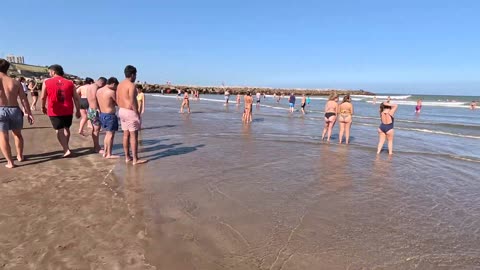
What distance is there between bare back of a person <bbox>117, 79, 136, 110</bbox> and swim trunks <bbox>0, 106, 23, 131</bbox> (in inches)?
70.3

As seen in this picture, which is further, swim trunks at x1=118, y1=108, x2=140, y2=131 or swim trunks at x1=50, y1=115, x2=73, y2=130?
swim trunks at x1=50, y1=115, x2=73, y2=130

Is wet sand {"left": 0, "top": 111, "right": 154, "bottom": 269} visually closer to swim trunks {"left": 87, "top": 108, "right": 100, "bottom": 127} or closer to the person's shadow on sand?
the person's shadow on sand

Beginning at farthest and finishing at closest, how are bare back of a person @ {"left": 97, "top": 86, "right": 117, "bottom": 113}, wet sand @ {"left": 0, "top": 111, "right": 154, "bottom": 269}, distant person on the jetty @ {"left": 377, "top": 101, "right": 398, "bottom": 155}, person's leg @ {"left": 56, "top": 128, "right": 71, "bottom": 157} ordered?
distant person on the jetty @ {"left": 377, "top": 101, "right": 398, "bottom": 155}, bare back of a person @ {"left": 97, "top": 86, "right": 117, "bottom": 113}, person's leg @ {"left": 56, "top": 128, "right": 71, "bottom": 157}, wet sand @ {"left": 0, "top": 111, "right": 154, "bottom": 269}

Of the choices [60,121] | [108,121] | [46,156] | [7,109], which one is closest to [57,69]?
[60,121]

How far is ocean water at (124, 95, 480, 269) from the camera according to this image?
2.96m

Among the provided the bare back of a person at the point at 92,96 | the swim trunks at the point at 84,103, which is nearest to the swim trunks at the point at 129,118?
the bare back of a person at the point at 92,96

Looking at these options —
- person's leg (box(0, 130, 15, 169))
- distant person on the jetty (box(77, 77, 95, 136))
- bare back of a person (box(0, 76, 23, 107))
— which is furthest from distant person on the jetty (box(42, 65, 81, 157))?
distant person on the jetty (box(77, 77, 95, 136))

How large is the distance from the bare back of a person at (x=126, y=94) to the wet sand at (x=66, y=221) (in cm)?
122

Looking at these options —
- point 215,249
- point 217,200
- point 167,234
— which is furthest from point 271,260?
point 217,200

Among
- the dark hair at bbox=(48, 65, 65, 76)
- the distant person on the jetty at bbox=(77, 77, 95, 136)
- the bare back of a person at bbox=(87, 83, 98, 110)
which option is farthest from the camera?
the distant person on the jetty at bbox=(77, 77, 95, 136)

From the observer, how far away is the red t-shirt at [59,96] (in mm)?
5906

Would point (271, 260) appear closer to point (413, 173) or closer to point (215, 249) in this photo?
Answer: point (215, 249)

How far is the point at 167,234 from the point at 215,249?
1.90ft

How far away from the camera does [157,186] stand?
4.76 meters
